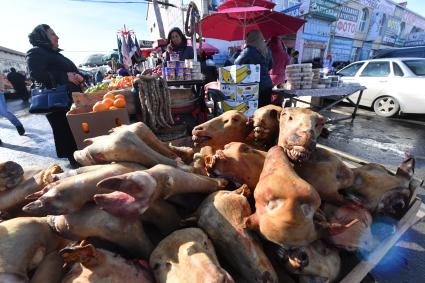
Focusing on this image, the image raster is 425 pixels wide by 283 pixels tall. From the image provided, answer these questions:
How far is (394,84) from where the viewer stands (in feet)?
19.4

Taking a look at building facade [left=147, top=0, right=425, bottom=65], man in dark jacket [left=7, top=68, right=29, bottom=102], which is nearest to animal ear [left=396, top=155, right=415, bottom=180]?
building facade [left=147, top=0, right=425, bottom=65]

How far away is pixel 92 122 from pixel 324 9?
17.1 metres

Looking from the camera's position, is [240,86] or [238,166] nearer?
[238,166]

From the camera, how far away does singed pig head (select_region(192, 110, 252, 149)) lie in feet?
5.17

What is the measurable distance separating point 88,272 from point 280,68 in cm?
580

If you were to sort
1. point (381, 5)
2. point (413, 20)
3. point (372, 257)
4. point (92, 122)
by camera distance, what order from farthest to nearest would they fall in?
point (413, 20) < point (381, 5) < point (92, 122) < point (372, 257)

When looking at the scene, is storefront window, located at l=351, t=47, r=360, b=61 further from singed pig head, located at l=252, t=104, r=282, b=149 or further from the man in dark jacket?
the man in dark jacket

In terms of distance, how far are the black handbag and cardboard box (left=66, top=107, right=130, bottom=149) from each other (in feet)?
2.47

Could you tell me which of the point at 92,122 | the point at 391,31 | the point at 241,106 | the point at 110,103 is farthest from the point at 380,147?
the point at 391,31

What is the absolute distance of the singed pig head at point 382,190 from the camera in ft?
3.80

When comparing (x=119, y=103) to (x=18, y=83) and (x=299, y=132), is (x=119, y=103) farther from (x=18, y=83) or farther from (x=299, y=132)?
(x=18, y=83)

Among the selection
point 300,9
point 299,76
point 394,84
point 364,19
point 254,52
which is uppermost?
point 364,19

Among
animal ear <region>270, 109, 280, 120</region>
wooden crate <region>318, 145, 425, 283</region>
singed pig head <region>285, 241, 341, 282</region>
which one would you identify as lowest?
wooden crate <region>318, 145, 425, 283</region>

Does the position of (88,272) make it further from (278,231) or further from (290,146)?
(290,146)
